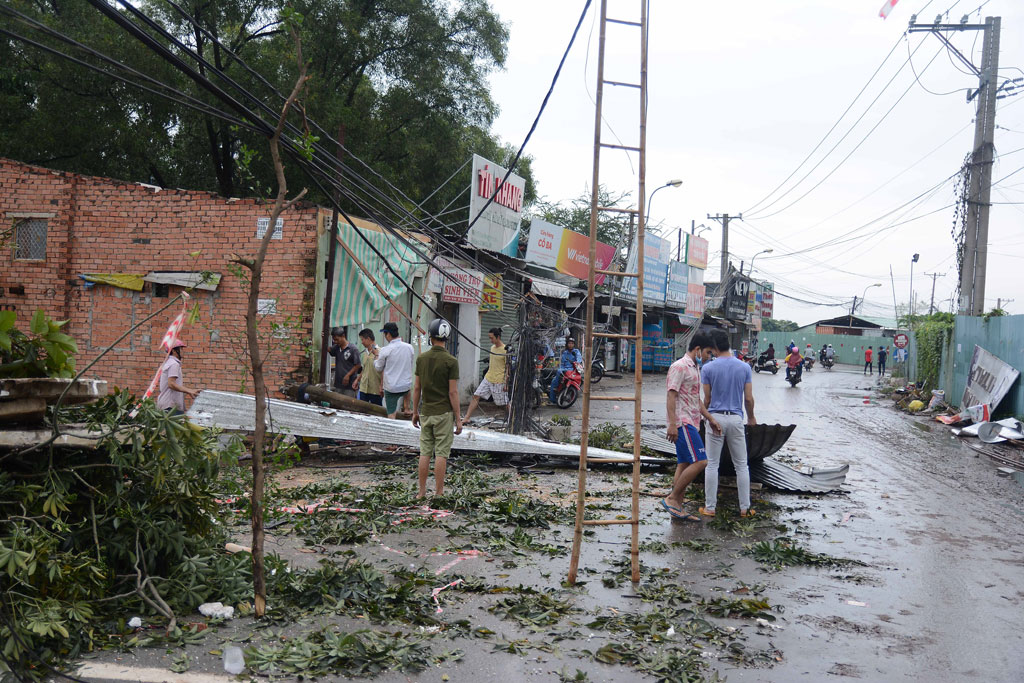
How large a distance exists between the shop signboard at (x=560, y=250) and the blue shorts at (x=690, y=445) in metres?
14.0

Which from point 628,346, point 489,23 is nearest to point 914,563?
point 489,23

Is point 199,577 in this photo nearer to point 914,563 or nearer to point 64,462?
point 64,462

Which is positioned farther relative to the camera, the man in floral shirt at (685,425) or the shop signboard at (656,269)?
the shop signboard at (656,269)

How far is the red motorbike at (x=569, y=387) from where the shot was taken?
59.1ft

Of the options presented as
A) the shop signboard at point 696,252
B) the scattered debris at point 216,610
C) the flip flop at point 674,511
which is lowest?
the scattered debris at point 216,610

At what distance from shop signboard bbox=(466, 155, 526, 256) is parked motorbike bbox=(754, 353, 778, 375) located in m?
24.7

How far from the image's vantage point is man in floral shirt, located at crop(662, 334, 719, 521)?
7.27 m

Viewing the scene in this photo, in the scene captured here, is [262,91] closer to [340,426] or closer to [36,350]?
[340,426]

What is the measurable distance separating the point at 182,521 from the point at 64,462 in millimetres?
745

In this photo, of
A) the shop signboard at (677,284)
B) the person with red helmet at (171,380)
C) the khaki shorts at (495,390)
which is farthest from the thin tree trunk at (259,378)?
the shop signboard at (677,284)

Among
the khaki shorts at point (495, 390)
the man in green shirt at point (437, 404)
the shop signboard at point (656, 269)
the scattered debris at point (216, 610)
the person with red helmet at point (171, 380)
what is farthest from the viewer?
the shop signboard at point (656, 269)

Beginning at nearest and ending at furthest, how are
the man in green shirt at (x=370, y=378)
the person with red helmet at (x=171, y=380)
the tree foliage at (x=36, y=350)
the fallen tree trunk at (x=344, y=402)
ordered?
the tree foliage at (x=36, y=350)
the person with red helmet at (x=171, y=380)
the fallen tree trunk at (x=344, y=402)
the man in green shirt at (x=370, y=378)

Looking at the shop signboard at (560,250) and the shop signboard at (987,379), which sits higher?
the shop signboard at (560,250)

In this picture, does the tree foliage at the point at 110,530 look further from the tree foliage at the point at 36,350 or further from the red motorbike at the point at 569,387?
the red motorbike at the point at 569,387
